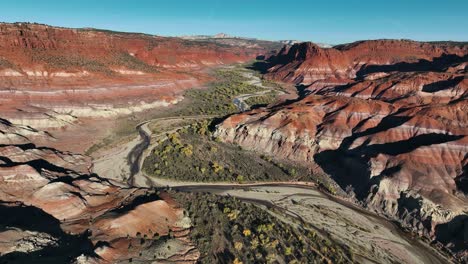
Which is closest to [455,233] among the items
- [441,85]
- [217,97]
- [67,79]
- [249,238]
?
[249,238]

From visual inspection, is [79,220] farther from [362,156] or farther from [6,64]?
[6,64]

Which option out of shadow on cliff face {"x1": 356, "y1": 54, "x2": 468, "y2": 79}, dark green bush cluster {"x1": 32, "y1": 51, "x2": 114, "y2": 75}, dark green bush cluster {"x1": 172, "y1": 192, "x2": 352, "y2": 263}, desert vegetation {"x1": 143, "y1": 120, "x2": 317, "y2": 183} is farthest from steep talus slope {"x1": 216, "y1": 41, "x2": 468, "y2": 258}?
shadow on cliff face {"x1": 356, "y1": 54, "x2": 468, "y2": 79}

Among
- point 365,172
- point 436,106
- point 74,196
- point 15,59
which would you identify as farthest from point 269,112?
point 15,59

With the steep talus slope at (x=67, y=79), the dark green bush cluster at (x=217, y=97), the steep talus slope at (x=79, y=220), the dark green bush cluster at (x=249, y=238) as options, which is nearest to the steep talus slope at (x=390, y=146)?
the dark green bush cluster at (x=249, y=238)

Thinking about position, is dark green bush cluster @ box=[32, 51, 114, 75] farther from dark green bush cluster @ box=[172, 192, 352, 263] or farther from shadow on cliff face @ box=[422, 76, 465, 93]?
shadow on cliff face @ box=[422, 76, 465, 93]

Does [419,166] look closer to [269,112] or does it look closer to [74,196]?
[269,112]

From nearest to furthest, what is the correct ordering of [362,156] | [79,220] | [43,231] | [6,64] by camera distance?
[43,231], [79,220], [362,156], [6,64]
